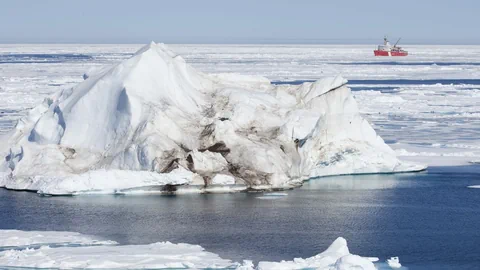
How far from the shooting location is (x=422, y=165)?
82.1 feet

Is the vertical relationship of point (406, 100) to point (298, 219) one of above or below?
above

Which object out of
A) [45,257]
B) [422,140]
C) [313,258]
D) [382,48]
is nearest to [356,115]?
[422,140]

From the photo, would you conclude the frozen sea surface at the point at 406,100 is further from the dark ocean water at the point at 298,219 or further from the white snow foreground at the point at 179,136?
the dark ocean water at the point at 298,219

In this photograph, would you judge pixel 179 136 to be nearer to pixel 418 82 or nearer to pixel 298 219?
pixel 298 219

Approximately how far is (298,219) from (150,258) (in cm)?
489

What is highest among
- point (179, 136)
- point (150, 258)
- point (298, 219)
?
point (179, 136)

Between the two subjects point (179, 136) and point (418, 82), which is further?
point (418, 82)

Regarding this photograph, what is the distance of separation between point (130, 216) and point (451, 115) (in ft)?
76.7

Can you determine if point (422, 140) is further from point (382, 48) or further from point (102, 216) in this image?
point (382, 48)

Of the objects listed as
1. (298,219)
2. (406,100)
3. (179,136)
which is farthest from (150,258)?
(406,100)

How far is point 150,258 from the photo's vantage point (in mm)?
14711

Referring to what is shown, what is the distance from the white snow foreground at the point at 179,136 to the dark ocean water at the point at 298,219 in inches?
24.5

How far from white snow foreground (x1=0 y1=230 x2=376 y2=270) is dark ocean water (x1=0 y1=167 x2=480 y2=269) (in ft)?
2.32

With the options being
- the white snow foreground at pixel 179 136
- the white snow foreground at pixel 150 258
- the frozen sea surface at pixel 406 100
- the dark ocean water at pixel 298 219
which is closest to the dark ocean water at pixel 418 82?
the frozen sea surface at pixel 406 100
